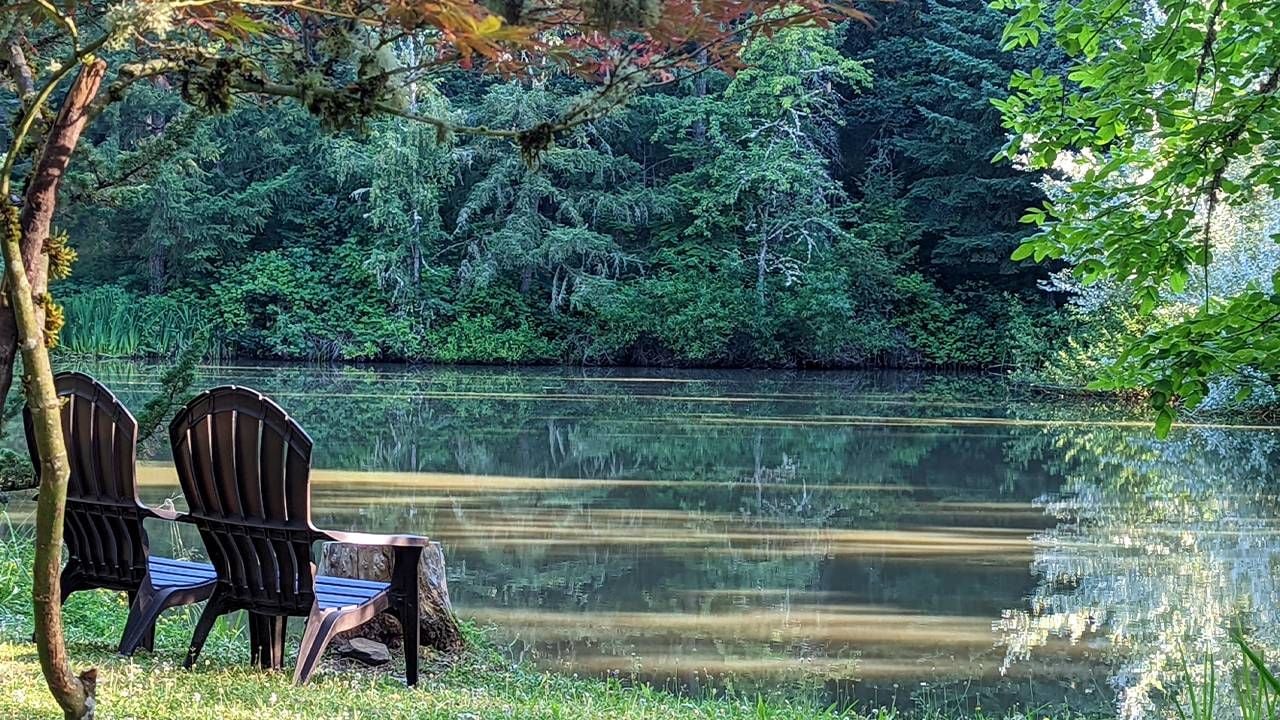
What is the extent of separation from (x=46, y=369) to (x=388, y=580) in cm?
274

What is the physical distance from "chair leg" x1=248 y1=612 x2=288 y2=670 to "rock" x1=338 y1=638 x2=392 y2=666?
69 cm

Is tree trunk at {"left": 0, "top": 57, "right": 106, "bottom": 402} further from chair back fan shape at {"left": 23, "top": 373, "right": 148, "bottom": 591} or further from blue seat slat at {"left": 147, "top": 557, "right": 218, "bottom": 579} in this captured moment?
blue seat slat at {"left": 147, "top": 557, "right": 218, "bottom": 579}

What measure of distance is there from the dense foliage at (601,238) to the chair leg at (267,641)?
1997cm

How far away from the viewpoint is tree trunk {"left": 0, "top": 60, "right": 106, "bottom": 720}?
2.37 meters

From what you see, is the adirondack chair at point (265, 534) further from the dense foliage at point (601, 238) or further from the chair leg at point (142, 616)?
the dense foliage at point (601, 238)

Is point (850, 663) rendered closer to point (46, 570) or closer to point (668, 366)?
point (46, 570)

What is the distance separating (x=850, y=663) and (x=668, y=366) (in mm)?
19915

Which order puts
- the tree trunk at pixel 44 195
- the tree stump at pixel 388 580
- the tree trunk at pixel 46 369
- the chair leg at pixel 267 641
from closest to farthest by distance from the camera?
the tree trunk at pixel 46 369, the tree trunk at pixel 44 195, the chair leg at pixel 267 641, the tree stump at pixel 388 580

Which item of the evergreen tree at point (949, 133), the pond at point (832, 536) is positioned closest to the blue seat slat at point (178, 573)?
the pond at point (832, 536)

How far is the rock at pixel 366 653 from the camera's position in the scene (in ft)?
15.9

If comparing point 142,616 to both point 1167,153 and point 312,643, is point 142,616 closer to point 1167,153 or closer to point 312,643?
point 312,643

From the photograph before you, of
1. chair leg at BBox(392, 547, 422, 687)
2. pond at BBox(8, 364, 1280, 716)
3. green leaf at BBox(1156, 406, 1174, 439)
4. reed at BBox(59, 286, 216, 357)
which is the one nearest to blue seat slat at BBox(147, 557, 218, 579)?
chair leg at BBox(392, 547, 422, 687)

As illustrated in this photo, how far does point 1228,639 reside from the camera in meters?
5.58

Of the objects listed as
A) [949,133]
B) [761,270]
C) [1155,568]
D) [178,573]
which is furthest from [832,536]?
[949,133]
